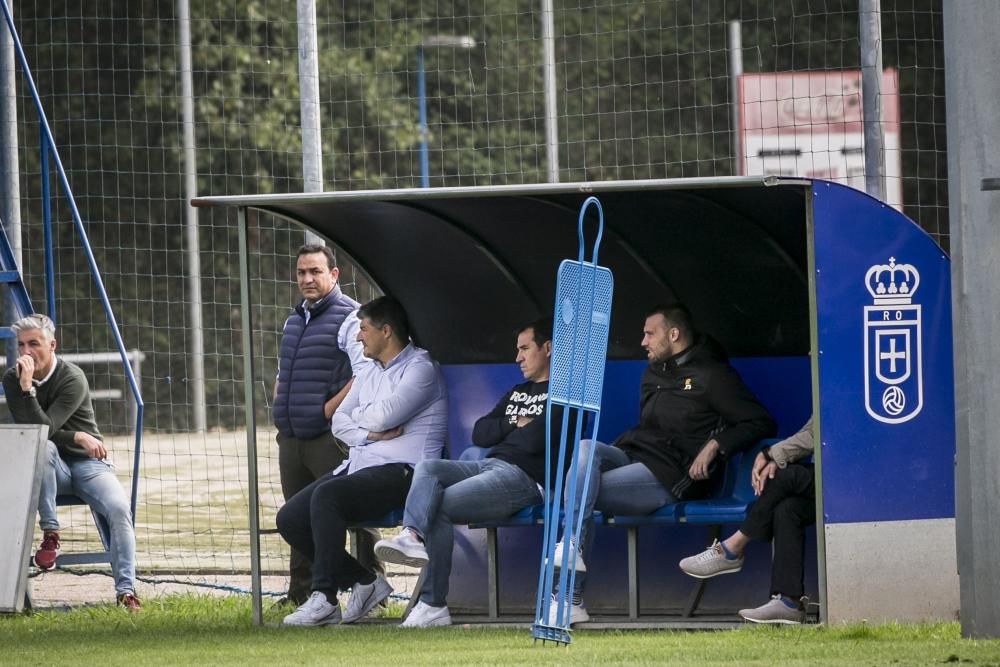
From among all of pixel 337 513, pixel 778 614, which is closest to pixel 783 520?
pixel 778 614

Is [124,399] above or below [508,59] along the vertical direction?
below

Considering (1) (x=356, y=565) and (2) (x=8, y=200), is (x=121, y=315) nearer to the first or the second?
(2) (x=8, y=200)

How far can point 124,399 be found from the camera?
21766 millimetres

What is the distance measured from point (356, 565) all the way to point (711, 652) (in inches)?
81.1

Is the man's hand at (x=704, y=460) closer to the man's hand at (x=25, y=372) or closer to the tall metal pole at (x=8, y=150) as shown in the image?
the man's hand at (x=25, y=372)

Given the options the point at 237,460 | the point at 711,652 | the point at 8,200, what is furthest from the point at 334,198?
the point at 237,460

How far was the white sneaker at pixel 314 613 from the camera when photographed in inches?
304

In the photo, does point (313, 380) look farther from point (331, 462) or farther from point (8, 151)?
point (8, 151)

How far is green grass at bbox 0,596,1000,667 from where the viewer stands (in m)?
6.25

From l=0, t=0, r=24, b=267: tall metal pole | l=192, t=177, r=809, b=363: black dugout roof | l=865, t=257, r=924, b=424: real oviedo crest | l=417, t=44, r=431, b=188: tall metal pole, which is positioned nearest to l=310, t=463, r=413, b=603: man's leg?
l=192, t=177, r=809, b=363: black dugout roof

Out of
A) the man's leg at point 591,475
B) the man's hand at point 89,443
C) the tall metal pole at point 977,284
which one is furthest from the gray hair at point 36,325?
the tall metal pole at point 977,284

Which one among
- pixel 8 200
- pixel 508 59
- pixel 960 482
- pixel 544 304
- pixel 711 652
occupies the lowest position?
pixel 711 652

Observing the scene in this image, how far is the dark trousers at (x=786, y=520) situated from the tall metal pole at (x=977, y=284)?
0.75 metres

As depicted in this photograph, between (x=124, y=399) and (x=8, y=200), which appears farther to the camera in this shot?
(x=124, y=399)
